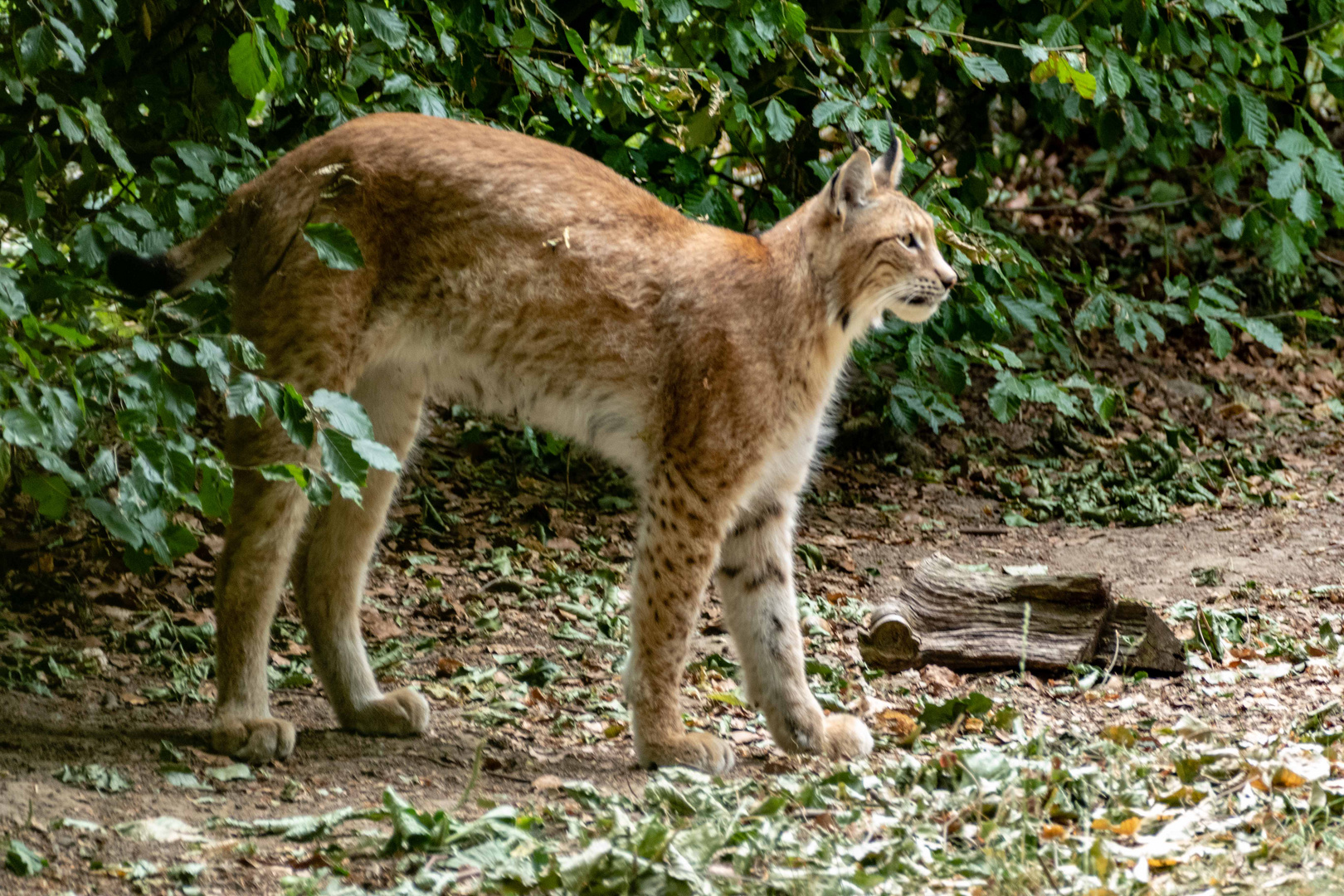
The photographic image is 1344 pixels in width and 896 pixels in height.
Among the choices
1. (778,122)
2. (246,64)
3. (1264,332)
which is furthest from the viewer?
(1264,332)

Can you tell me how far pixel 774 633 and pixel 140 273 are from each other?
90.1 inches

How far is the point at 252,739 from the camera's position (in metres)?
4.12

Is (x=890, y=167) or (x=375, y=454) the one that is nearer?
(x=375, y=454)

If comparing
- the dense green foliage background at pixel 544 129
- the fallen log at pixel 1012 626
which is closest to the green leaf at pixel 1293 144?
the dense green foliage background at pixel 544 129

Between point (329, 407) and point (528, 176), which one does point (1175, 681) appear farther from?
point (329, 407)

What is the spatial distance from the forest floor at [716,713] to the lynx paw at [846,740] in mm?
70

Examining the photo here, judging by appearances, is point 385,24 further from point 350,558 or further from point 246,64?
point 350,558

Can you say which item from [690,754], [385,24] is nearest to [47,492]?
[385,24]

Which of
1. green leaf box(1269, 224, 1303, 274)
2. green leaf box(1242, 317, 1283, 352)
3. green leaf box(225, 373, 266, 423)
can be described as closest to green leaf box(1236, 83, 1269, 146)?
green leaf box(1269, 224, 1303, 274)

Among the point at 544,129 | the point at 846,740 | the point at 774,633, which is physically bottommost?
the point at 846,740

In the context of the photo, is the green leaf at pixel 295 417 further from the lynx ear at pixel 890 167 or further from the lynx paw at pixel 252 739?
the lynx ear at pixel 890 167

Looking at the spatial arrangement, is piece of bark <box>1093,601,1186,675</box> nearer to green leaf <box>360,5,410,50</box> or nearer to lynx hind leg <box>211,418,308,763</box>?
lynx hind leg <box>211,418,308,763</box>

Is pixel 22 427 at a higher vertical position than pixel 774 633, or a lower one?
higher

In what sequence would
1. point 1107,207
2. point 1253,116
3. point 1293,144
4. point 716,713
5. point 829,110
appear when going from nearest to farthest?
point 716,713 < point 829,110 < point 1253,116 < point 1293,144 < point 1107,207
